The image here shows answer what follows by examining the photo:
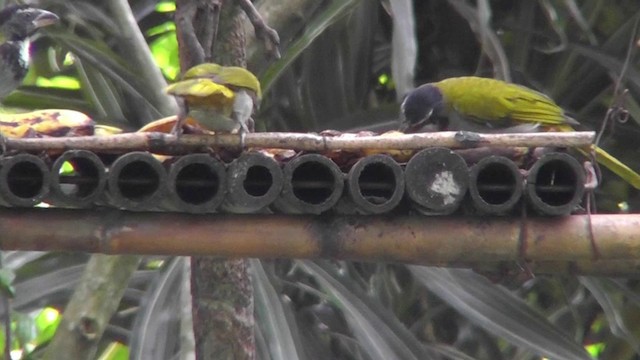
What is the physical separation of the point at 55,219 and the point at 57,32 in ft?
4.07

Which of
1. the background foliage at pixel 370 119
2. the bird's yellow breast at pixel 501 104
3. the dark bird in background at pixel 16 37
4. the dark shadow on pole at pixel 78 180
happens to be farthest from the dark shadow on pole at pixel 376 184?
the dark bird in background at pixel 16 37

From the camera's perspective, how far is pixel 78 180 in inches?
85.2

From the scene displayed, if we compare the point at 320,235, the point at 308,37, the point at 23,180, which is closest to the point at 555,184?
the point at 320,235

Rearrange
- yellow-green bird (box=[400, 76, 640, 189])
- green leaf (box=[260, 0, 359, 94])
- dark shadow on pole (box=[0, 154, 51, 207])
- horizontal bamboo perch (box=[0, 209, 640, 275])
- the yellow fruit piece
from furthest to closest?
green leaf (box=[260, 0, 359, 94]) < yellow-green bird (box=[400, 76, 640, 189]) < the yellow fruit piece < horizontal bamboo perch (box=[0, 209, 640, 275]) < dark shadow on pole (box=[0, 154, 51, 207])

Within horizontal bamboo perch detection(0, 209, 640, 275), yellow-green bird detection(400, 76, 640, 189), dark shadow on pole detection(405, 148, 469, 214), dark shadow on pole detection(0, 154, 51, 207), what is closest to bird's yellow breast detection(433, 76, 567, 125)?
yellow-green bird detection(400, 76, 640, 189)

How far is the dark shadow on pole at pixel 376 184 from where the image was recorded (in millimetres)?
2119

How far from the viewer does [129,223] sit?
2221 millimetres

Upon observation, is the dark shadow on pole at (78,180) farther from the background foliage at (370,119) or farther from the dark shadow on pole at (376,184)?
the background foliage at (370,119)

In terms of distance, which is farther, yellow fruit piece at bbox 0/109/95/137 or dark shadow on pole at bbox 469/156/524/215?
yellow fruit piece at bbox 0/109/95/137

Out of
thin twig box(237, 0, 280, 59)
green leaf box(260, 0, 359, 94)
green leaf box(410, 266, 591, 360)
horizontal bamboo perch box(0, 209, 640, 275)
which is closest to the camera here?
horizontal bamboo perch box(0, 209, 640, 275)

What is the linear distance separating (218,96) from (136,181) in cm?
21

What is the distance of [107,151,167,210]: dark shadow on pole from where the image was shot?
6.88 feet

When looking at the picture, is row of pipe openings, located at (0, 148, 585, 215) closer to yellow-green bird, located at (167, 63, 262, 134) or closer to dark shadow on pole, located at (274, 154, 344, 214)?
dark shadow on pole, located at (274, 154, 344, 214)

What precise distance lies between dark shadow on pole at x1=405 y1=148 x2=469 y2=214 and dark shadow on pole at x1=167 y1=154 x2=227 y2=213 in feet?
1.07
